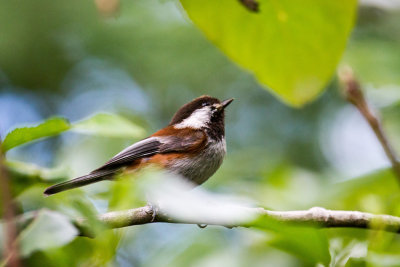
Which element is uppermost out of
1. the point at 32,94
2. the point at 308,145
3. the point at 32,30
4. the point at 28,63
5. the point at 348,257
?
the point at 348,257

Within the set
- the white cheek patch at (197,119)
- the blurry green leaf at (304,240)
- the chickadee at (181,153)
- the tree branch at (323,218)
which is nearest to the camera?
the blurry green leaf at (304,240)

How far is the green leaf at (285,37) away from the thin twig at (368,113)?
64 mm

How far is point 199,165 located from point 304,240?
2.78 meters

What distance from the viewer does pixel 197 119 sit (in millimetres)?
4750

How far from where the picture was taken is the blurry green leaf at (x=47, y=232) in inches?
42.1

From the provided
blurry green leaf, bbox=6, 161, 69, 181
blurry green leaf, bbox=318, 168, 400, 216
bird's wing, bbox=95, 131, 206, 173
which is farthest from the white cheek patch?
blurry green leaf, bbox=6, 161, 69, 181

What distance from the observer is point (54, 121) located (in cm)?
146

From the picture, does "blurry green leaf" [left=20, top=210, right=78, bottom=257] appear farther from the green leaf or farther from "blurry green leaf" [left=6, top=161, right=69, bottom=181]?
the green leaf

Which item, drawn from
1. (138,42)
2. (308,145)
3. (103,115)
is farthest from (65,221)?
(308,145)

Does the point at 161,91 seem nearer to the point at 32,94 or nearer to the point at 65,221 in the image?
the point at 32,94

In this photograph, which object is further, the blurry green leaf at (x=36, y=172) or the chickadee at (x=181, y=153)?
the chickadee at (x=181, y=153)

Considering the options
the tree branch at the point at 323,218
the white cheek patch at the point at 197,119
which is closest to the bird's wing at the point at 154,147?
the white cheek patch at the point at 197,119

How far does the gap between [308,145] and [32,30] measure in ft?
13.6

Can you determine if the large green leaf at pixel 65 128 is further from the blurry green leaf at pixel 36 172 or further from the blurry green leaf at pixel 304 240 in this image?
A: the blurry green leaf at pixel 304 240
